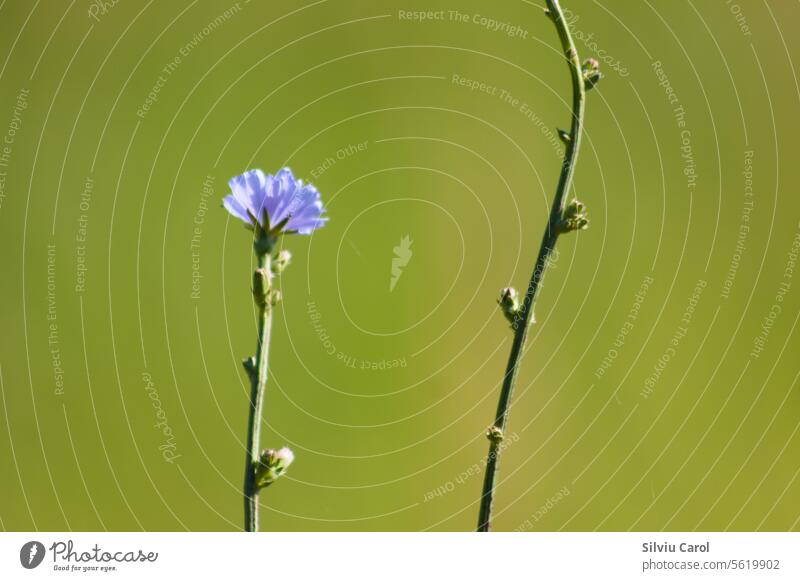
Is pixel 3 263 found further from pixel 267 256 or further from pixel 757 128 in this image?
pixel 757 128

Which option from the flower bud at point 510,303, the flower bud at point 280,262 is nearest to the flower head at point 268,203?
the flower bud at point 280,262

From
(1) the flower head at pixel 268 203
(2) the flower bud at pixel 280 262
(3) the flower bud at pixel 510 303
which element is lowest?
(3) the flower bud at pixel 510 303

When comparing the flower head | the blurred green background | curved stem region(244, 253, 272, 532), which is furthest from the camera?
the blurred green background

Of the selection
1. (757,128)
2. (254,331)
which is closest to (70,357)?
(254,331)

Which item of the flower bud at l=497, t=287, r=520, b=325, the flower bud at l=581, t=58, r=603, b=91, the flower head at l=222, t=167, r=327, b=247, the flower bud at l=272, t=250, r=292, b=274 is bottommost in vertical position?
the flower bud at l=497, t=287, r=520, b=325

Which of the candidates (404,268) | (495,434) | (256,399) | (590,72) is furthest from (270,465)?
(404,268)
